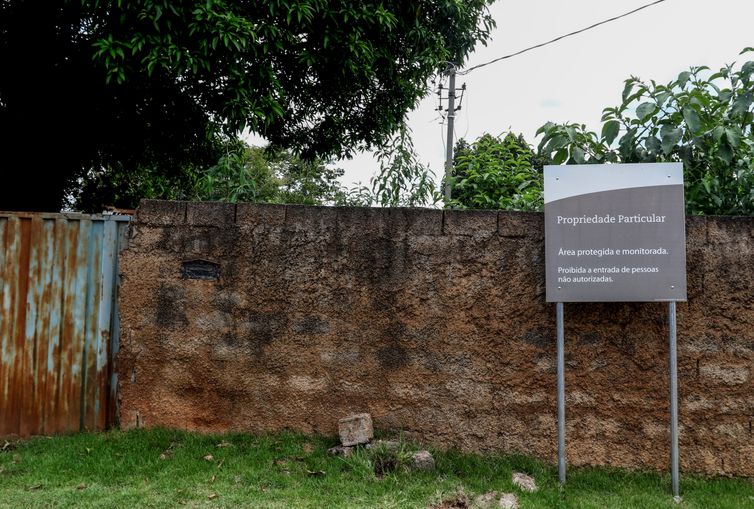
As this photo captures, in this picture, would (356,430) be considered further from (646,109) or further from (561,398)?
(646,109)

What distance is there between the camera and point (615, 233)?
364 cm

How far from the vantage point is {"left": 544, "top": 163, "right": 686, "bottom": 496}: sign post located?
11.8 feet

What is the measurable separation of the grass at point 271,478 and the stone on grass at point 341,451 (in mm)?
35

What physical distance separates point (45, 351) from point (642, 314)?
4009 millimetres

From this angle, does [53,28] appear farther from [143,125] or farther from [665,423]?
[665,423]

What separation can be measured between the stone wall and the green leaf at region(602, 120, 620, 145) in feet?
3.01

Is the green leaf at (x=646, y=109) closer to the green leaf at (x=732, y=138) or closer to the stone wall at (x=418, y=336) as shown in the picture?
the green leaf at (x=732, y=138)

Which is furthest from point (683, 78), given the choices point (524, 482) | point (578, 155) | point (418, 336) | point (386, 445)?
point (386, 445)

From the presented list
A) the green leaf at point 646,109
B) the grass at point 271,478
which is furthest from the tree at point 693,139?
the grass at point 271,478

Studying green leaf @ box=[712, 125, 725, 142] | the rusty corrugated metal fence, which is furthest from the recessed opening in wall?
green leaf @ box=[712, 125, 725, 142]

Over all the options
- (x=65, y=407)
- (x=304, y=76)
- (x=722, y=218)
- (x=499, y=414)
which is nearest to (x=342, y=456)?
(x=499, y=414)

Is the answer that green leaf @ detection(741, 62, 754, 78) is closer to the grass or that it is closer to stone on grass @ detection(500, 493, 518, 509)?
the grass

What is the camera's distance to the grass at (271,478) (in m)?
3.34

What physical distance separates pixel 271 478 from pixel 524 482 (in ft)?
4.90
